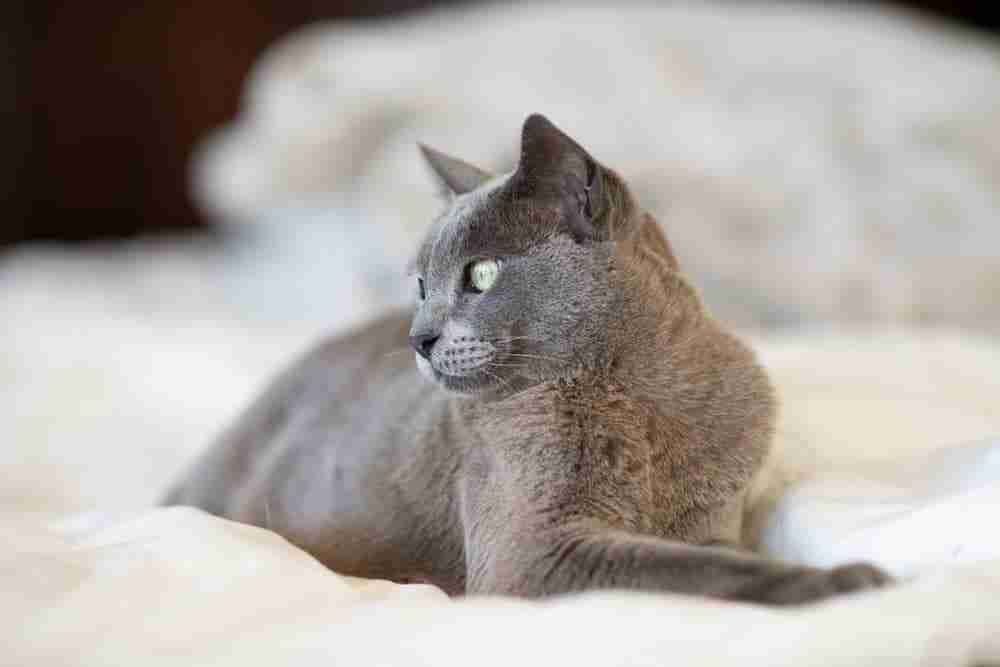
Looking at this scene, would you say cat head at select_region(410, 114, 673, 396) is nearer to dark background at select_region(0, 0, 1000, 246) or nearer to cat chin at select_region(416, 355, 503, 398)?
cat chin at select_region(416, 355, 503, 398)

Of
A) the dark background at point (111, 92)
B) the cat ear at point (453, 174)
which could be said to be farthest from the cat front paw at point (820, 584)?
the dark background at point (111, 92)

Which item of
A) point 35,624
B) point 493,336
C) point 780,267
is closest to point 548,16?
point 780,267

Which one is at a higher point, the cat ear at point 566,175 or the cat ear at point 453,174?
the cat ear at point 566,175

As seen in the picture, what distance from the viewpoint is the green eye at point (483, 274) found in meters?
0.97

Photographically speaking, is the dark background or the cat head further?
the dark background

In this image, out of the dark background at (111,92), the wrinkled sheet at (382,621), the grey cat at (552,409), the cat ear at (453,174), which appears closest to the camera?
the wrinkled sheet at (382,621)

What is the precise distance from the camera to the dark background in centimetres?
313

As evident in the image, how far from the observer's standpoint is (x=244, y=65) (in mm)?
3250

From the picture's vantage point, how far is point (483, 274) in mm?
975

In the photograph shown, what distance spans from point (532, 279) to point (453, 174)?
9.7 inches

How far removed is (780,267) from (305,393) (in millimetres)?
1048

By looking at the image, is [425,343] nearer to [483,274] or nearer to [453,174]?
[483,274]

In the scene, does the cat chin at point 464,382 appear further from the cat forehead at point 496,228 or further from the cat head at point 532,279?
the cat forehead at point 496,228

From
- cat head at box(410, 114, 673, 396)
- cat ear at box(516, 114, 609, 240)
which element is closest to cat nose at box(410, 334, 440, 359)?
cat head at box(410, 114, 673, 396)
